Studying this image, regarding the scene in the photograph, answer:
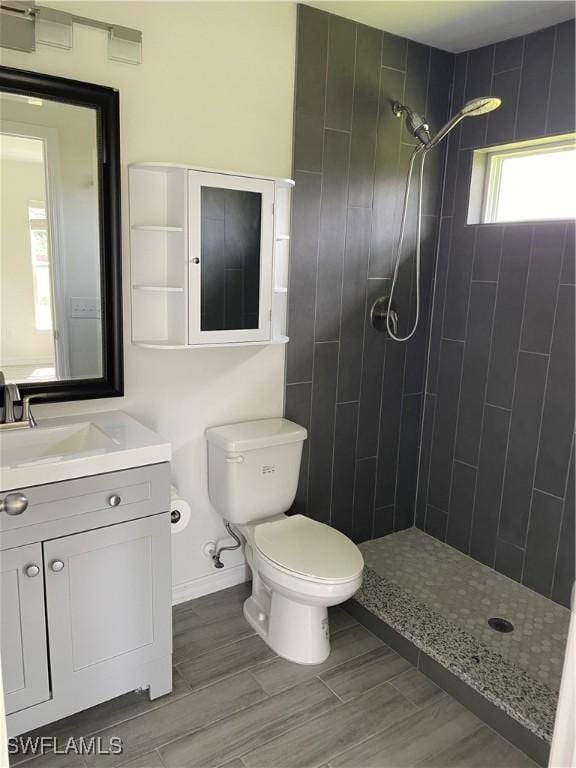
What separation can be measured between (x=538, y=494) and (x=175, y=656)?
1.70m

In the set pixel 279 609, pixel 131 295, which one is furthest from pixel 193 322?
pixel 279 609

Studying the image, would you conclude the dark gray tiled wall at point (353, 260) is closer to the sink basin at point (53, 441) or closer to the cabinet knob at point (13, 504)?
the sink basin at point (53, 441)

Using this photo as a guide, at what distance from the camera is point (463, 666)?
2.10 m

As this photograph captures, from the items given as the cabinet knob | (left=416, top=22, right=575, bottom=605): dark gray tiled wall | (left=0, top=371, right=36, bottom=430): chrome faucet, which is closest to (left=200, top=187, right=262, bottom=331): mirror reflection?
(left=0, top=371, right=36, bottom=430): chrome faucet

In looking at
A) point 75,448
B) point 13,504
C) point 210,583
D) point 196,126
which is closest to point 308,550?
point 210,583

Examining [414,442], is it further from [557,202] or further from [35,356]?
[35,356]

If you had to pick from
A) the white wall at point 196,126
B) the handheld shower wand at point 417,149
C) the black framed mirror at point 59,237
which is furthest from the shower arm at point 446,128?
the black framed mirror at point 59,237

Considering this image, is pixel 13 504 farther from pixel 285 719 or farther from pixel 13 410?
pixel 285 719

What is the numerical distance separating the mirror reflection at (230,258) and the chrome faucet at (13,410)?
69 centimetres

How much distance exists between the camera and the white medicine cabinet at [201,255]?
2107mm

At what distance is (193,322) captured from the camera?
217cm

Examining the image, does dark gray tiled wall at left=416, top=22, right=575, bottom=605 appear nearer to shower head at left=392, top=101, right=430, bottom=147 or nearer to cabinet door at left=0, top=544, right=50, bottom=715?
shower head at left=392, top=101, right=430, bottom=147

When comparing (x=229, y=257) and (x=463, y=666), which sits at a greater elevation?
(x=229, y=257)

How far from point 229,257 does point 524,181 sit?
1.48m
